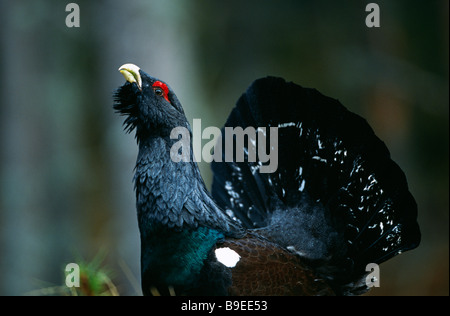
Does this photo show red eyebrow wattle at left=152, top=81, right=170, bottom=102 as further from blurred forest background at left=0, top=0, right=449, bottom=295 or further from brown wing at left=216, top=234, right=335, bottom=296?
blurred forest background at left=0, top=0, right=449, bottom=295

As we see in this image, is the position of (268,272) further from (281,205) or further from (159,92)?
(159,92)

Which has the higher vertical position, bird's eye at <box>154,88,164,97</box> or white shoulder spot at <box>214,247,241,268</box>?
bird's eye at <box>154,88,164,97</box>

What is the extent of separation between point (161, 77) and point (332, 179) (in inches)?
67.8

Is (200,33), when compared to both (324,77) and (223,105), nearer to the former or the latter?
(223,105)

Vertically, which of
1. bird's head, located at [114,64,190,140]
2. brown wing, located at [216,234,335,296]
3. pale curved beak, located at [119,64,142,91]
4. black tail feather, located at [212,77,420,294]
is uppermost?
pale curved beak, located at [119,64,142,91]

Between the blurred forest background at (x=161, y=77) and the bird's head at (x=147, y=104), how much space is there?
1.27 m

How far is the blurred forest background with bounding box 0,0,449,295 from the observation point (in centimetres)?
337

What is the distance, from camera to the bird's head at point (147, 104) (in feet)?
6.00

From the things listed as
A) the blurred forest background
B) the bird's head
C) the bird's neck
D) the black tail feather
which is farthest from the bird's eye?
the blurred forest background

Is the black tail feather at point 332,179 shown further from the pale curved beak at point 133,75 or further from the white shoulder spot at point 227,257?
the pale curved beak at point 133,75

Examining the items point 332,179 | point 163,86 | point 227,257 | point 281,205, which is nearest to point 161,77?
point 163,86

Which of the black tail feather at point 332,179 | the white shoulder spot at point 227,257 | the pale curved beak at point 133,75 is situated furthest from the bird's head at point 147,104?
the white shoulder spot at point 227,257

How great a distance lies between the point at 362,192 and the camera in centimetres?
187

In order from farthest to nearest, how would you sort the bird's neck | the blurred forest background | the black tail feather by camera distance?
the blurred forest background → the black tail feather → the bird's neck
